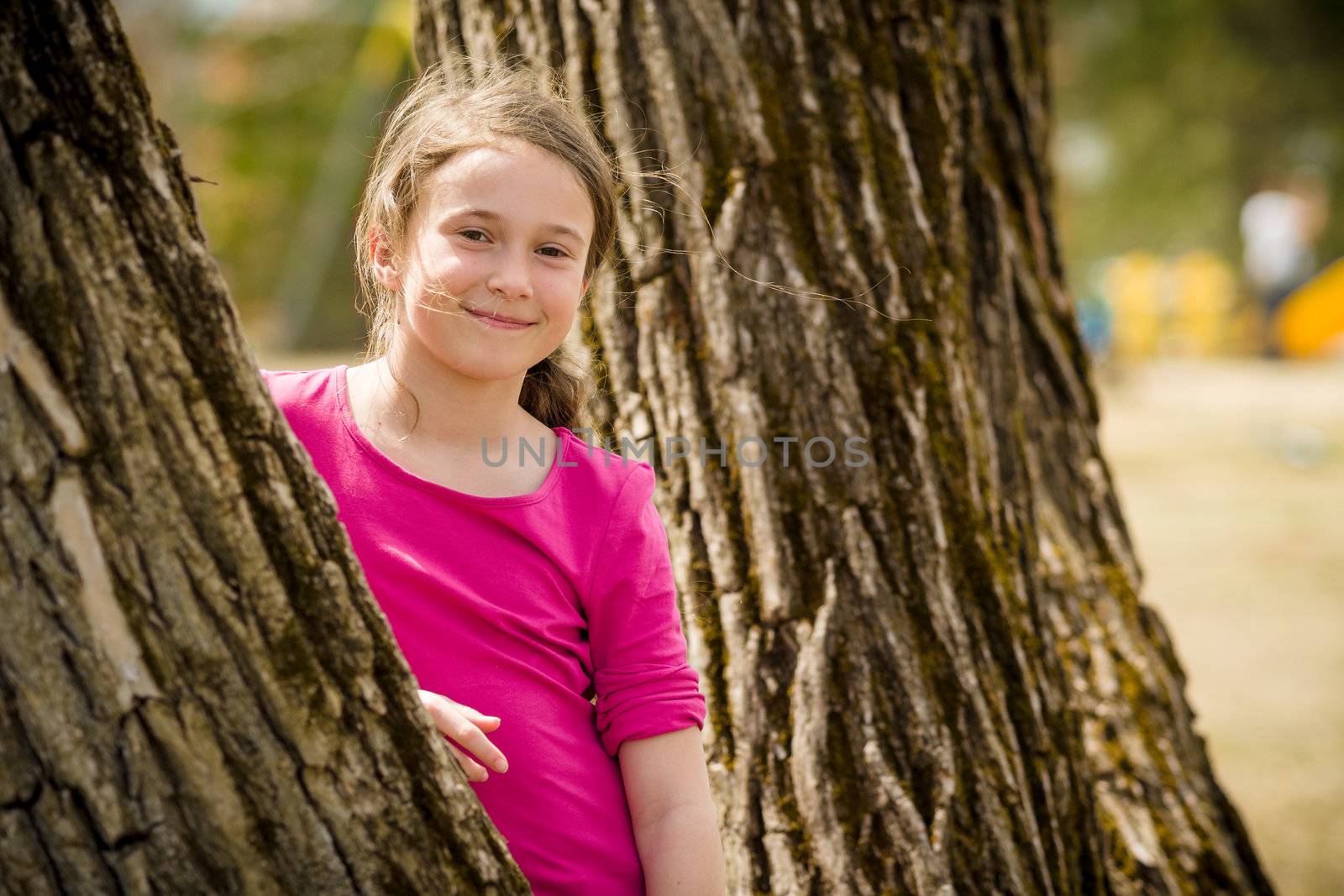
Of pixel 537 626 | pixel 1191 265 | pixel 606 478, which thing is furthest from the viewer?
pixel 1191 265

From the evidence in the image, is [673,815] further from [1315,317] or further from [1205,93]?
[1205,93]

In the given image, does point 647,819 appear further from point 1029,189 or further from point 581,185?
point 1029,189

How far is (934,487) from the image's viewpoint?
216 centimetres

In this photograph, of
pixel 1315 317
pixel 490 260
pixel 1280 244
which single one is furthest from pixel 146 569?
pixel 1315 317

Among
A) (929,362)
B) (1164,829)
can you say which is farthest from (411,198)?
(1164,829)

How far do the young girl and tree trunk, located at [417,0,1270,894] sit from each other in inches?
17.0

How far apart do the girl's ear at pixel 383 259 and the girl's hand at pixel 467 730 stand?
0.60m

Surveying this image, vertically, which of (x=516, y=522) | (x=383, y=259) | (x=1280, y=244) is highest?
(x=1280, y=244)

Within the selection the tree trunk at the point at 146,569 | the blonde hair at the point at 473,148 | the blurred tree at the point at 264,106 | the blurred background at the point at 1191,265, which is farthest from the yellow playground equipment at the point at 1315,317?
the tree trunk at the point at 146,569

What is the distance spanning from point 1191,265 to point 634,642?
23623mm

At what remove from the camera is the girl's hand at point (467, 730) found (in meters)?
1.46

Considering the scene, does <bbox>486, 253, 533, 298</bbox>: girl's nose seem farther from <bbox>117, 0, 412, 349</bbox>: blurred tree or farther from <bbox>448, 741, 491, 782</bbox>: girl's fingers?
<bbox>117, 0, 412, 349</bbox>: blurred tree

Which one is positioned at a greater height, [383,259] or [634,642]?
[383,259]

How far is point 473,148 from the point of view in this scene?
5.54 ft
